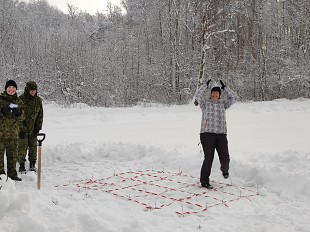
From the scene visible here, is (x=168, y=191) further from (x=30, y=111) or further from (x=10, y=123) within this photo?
(x=30, y=111)

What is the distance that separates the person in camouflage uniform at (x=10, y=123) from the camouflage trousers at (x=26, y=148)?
691 mm

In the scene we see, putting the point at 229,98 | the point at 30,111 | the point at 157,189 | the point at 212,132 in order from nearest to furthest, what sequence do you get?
the point at 157,189 → the point at 212,132 → the point at 229,98 → the point at 30,111

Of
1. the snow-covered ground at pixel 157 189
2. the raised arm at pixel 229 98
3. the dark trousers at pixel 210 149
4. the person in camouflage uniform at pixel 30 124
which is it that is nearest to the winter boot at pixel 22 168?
the person in camouflage uniform at pixel 30 124

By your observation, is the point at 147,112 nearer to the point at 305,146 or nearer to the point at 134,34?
the point at 305,146

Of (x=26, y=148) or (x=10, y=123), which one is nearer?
(x=10, y=123)

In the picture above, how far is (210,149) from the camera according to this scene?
6285 millimetres

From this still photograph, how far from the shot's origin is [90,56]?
32.5 meters

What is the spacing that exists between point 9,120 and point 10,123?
0.06 meters

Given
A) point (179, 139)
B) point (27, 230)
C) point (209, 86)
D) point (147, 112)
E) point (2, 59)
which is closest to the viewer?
point (27, 230)

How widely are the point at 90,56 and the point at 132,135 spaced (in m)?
21.8

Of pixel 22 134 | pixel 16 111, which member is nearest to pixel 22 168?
pixel 22 134

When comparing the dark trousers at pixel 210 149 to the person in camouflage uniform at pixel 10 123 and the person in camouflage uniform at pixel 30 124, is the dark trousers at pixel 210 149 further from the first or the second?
the person in camouflage uniform at pixel 30 124

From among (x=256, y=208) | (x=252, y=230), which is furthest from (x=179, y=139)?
(x=252, y=230)

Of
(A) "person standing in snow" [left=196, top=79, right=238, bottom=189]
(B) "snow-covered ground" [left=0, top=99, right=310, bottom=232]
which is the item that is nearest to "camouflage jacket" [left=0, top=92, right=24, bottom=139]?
(B) "snow-covered ground" [left=0, top=99, right=310, bottom=232]
